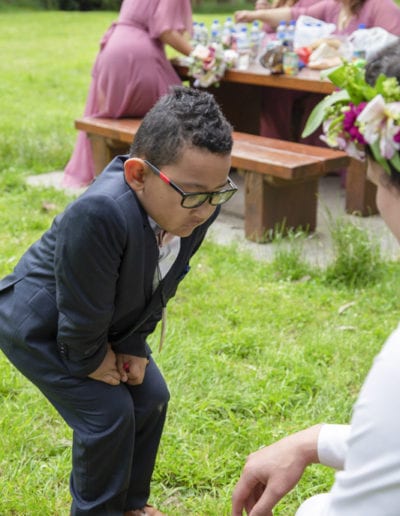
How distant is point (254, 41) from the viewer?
6.41m

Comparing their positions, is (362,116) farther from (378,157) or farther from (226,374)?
(226,374)

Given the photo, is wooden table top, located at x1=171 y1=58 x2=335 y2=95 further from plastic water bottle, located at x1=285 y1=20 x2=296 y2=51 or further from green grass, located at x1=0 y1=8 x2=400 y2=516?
green grass, located at x1=0 y1=8 x2=400 y2=516

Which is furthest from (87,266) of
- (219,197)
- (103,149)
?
(103,149)

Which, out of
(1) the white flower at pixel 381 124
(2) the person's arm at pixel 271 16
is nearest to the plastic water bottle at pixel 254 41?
(2) the person's arm at pixel 271 16

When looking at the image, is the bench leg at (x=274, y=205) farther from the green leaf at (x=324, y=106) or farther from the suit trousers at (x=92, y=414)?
the green leaf at (x=324, y=106)

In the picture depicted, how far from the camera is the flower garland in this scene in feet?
19.9

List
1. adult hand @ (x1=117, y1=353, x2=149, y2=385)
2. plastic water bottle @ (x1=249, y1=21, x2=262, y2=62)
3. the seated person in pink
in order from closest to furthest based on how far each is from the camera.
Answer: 1. adult hand @ (x1=117, y1=353, x2=149, y2=385)
2. the seated person in pink
3. plastic water bottle @ (x1=249, y1=21, x2=262, y2=62)

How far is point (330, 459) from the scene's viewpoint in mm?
1885

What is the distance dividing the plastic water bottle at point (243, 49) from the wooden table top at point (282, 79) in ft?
0.18

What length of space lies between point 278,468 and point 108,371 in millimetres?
589

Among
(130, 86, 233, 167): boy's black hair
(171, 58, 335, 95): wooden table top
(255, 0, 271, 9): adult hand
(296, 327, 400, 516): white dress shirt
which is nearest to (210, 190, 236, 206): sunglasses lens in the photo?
(130, 86, 233, 167): boy's black hair

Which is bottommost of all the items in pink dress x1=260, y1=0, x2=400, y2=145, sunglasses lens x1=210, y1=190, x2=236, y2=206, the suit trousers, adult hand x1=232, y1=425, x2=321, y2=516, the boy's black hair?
pink dress x1=260, y1=0, x2=400, y2=145

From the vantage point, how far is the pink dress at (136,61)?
6035 mm


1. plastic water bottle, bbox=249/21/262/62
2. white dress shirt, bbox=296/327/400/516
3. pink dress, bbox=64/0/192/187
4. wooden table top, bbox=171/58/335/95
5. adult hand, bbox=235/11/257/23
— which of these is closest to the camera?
white dress shirt, bbox=296/327/400/516
